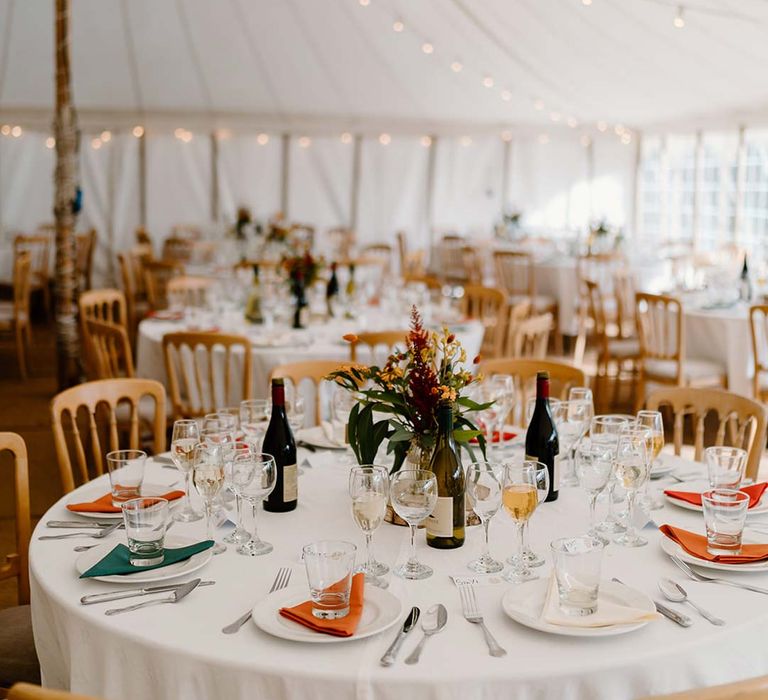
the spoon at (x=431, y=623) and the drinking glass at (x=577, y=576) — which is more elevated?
A: the drinking glass at (x=577, y=576)

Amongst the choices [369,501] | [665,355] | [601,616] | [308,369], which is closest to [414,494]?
[369,501]

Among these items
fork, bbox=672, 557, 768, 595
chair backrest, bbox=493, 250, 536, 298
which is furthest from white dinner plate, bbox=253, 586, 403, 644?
chair backrest, bbox=493, 250, 536, 298

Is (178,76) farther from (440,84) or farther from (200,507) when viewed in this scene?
(200,507)

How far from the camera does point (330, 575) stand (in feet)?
6.21

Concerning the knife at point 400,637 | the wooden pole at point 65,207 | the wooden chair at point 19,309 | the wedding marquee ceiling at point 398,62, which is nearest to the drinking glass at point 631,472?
the knife at point 400,637

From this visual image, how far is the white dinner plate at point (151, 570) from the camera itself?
2.09 m

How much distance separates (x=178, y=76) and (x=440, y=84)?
10.3 feet

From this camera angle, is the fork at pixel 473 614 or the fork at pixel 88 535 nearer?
the fork at pixel 473 614

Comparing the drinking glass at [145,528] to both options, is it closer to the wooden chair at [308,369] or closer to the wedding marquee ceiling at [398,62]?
the wooden chair at [308,369]

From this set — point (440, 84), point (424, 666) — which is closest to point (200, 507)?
point (424, 666)

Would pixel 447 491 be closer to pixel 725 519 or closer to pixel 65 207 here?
pixel 725 519

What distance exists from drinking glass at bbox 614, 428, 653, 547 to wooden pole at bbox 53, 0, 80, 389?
5.78 metres

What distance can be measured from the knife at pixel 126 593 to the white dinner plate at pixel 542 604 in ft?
2.10

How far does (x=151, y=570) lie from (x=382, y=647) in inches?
23.1
